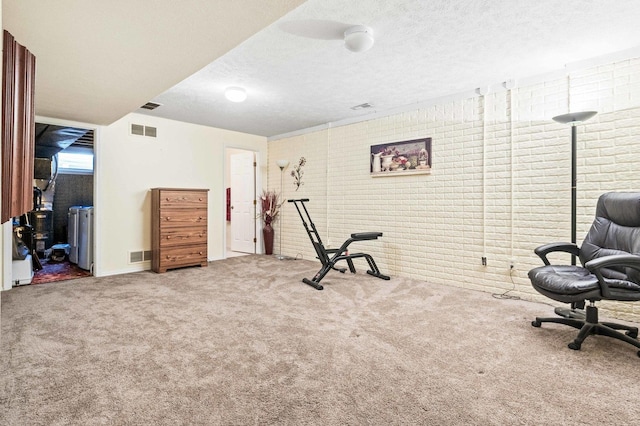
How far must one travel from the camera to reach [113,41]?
2027 millimetres

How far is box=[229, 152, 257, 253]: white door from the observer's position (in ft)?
21.3

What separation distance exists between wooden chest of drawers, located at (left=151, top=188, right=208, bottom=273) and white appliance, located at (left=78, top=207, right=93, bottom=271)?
0.79 meters

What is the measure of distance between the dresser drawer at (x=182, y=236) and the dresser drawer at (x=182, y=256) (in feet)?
0.25

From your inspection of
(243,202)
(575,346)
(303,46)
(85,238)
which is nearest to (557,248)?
(575,346)

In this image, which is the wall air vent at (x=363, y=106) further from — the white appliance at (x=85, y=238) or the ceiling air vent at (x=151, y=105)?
the white appliance at (x=85, y=238)

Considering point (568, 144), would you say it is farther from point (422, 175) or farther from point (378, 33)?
point (378, 33)

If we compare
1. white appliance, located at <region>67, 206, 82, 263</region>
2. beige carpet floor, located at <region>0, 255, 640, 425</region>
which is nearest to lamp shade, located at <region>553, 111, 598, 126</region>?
beige carpet floor, located at <region>0, 255, 640, 425</region>

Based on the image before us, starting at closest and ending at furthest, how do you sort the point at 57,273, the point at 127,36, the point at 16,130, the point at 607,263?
1. the point at 16,130
2. the point at 127,36
3. the point at 607,263
4. the point at 57,273

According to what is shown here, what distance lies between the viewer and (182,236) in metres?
4.79

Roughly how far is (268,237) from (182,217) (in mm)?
1848

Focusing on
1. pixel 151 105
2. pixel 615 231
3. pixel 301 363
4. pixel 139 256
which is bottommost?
pixel 301 363

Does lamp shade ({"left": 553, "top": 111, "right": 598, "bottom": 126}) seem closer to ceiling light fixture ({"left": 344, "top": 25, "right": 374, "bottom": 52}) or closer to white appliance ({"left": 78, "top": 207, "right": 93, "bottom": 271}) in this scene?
ceiling light fixture ({"left": 344, "top": 25, "right": 374, "bottom": 52})

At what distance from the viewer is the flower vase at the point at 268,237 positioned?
6.23m

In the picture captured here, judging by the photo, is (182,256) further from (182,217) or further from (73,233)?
(73,233)
